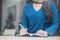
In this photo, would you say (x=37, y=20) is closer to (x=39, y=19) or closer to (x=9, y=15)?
(x=39, y=19)

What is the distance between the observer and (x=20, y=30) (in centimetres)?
85

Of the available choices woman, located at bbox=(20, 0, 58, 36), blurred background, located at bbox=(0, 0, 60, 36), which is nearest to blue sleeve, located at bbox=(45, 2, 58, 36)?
woman, located at bbox=(20, 0, 58, 36)

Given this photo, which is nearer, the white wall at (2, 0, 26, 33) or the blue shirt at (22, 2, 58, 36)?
the blue shirt at (22, 2, 58, 36)

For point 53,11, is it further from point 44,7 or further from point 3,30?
point 3,30

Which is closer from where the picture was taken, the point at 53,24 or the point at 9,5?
the point at 53,24

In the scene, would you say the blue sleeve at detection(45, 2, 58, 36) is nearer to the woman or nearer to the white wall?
the woman

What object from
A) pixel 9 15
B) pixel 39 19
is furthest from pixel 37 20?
pixel 9 15

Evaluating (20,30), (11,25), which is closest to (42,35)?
(20,30)

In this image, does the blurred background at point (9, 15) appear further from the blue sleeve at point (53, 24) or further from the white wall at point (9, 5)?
the blue sleeve at point (53, 24)

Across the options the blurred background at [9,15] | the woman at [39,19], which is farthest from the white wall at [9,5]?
the woman at [39,19]

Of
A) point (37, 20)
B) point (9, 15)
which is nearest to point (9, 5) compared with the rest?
point (9, 15)

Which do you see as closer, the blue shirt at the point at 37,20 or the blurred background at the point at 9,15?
the blue shirt at the point at 37,20

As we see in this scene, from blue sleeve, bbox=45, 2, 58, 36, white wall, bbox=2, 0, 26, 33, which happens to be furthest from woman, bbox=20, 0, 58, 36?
white wall, bbox=2, 0, 26, 33

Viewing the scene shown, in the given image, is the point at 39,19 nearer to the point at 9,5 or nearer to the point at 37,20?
the point at 37,20
